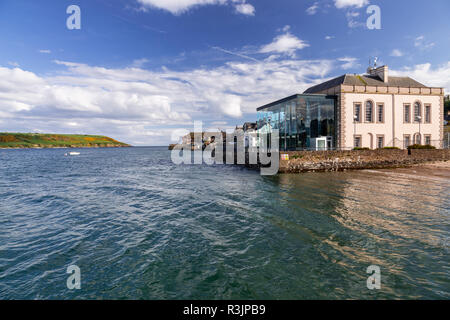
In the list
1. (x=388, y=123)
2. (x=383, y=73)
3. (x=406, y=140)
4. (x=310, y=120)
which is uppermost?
(x=383, y=73)

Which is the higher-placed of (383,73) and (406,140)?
(383,73)

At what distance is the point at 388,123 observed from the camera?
3638cm

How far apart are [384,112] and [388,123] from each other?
1.86 m

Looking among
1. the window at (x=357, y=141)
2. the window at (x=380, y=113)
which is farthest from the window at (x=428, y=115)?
the window at (x=357, y=141)

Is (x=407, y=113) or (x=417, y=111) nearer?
(x=407, y=113)

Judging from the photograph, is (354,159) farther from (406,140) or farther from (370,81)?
(370,81)

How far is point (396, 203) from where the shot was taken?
13.3m

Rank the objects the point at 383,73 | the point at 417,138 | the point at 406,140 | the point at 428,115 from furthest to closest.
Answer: the point at 383,73, the point at 428,115, the point at 417,138, the point at 406,140

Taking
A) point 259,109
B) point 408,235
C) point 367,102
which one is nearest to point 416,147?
point 367,102

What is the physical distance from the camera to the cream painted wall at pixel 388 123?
114 feet

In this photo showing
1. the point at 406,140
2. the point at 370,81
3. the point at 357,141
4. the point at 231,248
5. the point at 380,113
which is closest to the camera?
the point at 231,248

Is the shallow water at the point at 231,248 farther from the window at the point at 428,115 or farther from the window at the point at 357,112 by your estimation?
the window at the point at 428,115

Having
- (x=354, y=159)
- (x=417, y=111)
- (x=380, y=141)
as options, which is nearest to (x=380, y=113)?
(x=380, y=141)

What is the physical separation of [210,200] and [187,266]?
341 inches
